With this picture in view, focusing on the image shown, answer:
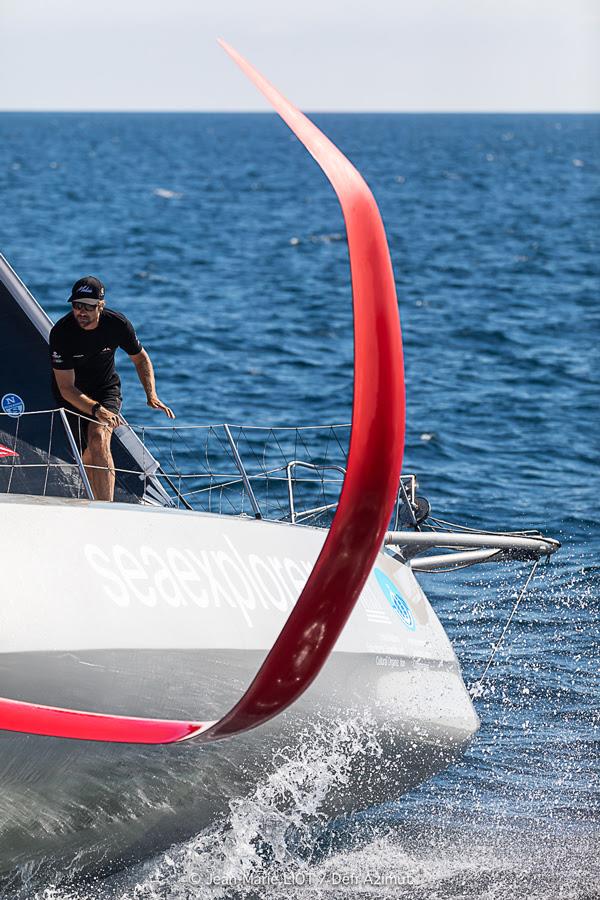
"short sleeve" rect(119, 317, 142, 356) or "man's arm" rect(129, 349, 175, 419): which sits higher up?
"short sleeve" rect(119, 317, 142, 356)

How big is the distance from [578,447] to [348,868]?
376 inches

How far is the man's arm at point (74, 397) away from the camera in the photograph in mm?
6410

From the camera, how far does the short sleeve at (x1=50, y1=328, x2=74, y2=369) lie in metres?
6.49

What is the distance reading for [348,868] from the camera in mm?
6484

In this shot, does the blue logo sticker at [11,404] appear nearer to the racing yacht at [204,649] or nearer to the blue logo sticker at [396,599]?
the racing yacht at [204,649]

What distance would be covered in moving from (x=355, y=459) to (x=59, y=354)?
3.12 m

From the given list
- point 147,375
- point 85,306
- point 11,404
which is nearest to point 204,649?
point 85,306

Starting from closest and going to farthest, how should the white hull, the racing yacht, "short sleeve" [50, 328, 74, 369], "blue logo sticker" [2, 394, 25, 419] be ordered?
the racing yacht < the white hull < "short sleeve" [50, 328, 74, 369] < "blue logo sticker" [2, 394, 25, 419]

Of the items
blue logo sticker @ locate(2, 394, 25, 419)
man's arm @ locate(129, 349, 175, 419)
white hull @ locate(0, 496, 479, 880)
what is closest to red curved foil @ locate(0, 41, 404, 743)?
white hull @ locate(0, 496, 479, 880)

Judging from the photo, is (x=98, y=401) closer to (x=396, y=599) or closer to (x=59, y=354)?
(x=59, y=354)

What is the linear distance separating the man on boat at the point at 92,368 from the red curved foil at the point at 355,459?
2331mm

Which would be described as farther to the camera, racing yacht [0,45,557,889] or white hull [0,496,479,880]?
white hull [0,496,479,880]

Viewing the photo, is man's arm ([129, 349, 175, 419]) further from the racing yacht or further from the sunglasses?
the racing yacht

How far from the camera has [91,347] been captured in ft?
21.8
